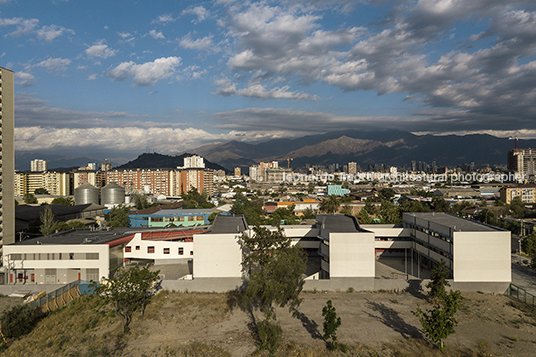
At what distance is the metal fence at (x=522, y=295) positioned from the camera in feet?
47.7

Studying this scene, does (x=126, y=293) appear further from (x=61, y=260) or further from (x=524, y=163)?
(x=524, y=163)

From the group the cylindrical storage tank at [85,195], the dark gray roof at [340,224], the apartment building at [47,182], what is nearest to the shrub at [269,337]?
the dark gray roof at [340,224]

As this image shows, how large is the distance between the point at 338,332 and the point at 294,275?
2.55m

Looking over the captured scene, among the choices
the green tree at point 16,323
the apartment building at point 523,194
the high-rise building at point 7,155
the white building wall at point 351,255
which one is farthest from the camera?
the apartment building at point 523,194

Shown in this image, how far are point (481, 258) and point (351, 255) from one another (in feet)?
20.2

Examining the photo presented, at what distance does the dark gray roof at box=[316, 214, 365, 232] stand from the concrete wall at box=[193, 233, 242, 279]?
558 centimetres

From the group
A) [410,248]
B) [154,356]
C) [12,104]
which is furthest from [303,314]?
[12,104]

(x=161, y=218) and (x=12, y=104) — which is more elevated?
(x=12, y=104)

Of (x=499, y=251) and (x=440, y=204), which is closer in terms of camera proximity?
(x=499, y=251)

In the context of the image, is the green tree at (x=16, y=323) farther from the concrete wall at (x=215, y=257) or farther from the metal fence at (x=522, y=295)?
the metal fence at (x=522, y=295)

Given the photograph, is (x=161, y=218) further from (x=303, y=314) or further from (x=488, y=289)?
(x=488, y=289)

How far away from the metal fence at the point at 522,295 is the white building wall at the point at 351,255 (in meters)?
6.42

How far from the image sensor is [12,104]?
23.3 m

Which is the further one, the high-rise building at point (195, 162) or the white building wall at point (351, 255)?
the high-rise building at point (195, 162)
